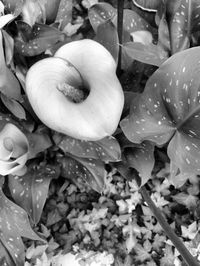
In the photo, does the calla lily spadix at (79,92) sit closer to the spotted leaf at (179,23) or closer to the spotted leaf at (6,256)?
the spotted leaf at (179,23)

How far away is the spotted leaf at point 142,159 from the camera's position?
3.41 ft

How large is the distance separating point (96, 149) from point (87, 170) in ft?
0.40

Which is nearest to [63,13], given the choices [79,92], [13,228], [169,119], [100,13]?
[100,13]

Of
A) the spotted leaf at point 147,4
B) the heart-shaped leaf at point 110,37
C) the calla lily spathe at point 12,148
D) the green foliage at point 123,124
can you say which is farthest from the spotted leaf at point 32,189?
the spotted leaf at point 147,4

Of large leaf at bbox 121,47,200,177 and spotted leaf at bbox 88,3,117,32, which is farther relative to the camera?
spotted leaf at bbox 88,3,117,32

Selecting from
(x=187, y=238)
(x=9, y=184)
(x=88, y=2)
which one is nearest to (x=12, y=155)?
(x=9, y=184)

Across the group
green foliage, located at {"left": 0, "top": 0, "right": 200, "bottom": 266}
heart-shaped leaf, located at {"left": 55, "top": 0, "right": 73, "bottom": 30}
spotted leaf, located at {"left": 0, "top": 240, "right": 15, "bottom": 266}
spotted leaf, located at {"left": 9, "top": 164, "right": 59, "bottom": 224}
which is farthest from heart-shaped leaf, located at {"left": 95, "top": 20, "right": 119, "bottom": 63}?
spotted leaf, located at {"left": 0, "top": 240, "right": 15, "bottom": 266}

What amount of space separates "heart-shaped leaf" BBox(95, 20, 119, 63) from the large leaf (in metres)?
0.13

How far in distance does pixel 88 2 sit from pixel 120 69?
44 cm

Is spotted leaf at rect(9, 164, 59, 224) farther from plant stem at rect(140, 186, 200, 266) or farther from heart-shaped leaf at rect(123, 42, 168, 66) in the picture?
heart-shaped leaf at rect(123, 42, 168, 66)

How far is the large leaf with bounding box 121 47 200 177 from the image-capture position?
0.87 m

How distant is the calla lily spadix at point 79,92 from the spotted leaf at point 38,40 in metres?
0.13

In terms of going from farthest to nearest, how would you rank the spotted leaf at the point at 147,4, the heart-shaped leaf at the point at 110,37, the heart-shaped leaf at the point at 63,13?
the heart-shaped leaf at the point at 63,13, the spotted leaf at the point at 147,4, the heart-shaped leaf at the point at 110,37

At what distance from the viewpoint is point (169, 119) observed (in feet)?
3.03
